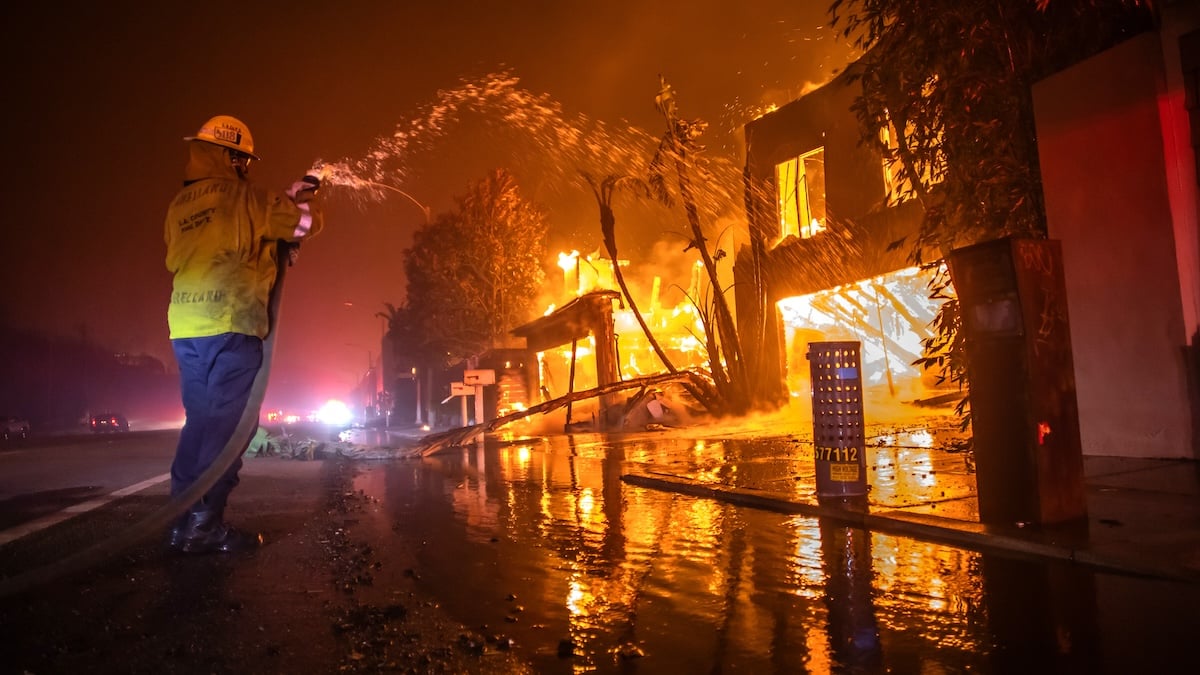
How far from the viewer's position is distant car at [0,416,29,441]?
35.2 m

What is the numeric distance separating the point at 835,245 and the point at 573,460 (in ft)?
29.6

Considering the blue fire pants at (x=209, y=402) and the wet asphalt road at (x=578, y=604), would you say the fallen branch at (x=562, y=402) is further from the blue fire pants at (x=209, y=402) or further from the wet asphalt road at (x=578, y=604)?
the blue fire pants at (x=209, y=402)

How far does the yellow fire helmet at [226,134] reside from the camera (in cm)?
486

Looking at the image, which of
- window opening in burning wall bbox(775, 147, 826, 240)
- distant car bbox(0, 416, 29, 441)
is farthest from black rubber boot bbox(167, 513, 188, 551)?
distant car bbox(0, 416, 29, 441)

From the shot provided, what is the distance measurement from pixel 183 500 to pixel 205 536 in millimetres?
305

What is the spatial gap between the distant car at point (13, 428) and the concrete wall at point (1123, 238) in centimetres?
4076

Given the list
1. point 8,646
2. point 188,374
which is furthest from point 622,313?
point 8,646

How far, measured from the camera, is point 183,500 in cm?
438

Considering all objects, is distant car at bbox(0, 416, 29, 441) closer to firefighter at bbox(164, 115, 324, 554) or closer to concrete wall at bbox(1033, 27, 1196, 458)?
firefighter at bbox(164, 115, 324, 554)

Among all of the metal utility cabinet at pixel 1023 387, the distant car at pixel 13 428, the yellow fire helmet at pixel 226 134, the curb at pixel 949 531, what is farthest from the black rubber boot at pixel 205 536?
the distant car at pixel 13 428

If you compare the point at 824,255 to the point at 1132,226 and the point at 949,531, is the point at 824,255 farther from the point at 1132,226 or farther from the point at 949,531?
the point at 949,531

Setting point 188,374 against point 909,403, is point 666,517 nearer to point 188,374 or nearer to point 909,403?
point 188,374

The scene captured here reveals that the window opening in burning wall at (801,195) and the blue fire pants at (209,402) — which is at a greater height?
the window opening in burning wall at (801,195)

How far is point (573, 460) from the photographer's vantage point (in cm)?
1159
